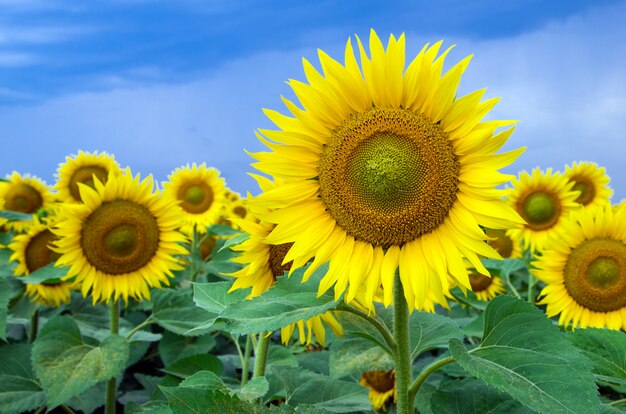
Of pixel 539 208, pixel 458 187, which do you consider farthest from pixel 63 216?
pixel 539 208

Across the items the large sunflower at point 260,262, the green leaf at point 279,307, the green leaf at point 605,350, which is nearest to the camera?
the green leaf at point 279,307

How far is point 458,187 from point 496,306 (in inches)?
16.8

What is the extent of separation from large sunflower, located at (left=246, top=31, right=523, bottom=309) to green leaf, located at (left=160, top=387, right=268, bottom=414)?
0.53 m

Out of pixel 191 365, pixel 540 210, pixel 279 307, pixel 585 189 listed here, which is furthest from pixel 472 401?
pixel 585 189

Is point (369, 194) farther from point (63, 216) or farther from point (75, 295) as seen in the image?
point (75, 295)

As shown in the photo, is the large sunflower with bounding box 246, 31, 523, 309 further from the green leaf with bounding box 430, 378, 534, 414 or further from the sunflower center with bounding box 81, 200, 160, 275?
the sunflower center with bounding box 81, 200, 160, 275

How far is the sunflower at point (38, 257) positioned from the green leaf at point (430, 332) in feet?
13.3

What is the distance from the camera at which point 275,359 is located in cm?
376

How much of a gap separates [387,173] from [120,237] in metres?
2.95

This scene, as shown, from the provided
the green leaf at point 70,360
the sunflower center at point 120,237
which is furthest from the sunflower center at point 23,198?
the green leaf at point 70,360

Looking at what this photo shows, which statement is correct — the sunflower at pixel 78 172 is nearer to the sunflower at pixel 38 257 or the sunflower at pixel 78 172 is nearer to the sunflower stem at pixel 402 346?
the sunflower at pixel 38 257

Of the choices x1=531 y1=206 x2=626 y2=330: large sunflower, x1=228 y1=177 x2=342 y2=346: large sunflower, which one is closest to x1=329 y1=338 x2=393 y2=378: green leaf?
x1=228 y1=177 x2=342 y2=346: large sunflower

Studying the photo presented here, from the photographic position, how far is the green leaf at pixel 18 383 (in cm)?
422

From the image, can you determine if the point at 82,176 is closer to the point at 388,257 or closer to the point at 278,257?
the point at 278,257
